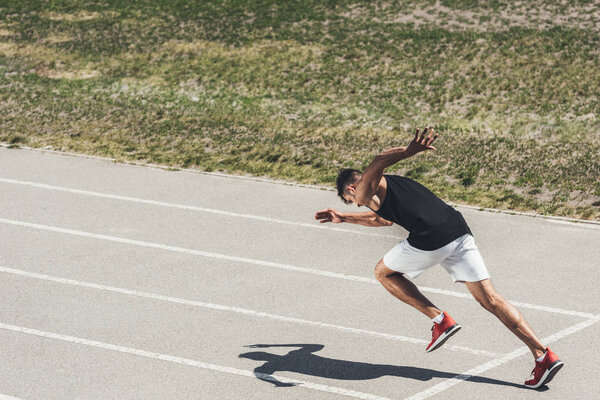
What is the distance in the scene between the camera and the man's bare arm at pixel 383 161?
599cm

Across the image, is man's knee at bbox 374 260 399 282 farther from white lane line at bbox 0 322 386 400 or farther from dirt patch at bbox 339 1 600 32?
dirt patch at bbox 339 1 600 32

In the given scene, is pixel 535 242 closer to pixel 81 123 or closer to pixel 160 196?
pixel 160 196

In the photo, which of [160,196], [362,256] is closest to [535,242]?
[362,256]

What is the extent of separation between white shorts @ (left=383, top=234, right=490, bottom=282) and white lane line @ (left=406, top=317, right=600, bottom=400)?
0.89 meters

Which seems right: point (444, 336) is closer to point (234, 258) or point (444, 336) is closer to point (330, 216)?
A: point (330, 216)

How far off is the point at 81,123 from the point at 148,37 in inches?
251

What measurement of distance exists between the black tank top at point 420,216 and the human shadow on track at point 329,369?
46.3 inches

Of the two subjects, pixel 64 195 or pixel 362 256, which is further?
pixel 64 195

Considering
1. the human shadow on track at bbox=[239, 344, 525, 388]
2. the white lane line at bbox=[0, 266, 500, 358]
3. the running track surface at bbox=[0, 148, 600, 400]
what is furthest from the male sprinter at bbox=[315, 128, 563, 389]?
the white lane line at bbox=[0, 266, 500, 358]

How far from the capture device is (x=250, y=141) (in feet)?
51.0

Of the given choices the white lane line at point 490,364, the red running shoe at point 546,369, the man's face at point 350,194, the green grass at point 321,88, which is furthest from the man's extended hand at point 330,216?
the green grass at point 321,88

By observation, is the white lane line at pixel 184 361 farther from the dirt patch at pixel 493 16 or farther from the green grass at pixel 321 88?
the dirt patch at pixel 493 16

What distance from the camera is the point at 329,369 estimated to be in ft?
22.8

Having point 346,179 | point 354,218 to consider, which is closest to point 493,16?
point 354,218
